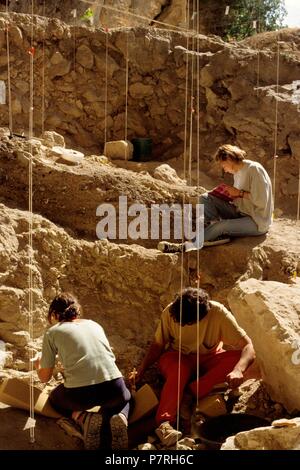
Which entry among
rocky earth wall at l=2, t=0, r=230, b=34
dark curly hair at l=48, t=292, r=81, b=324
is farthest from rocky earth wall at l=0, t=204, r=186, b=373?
rocky earth wall at l=2, t=0, r=230, b=34

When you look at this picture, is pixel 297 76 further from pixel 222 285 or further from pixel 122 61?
pixel 222 285

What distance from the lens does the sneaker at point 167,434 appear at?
10.8ft

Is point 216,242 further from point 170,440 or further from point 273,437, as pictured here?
point 273,437

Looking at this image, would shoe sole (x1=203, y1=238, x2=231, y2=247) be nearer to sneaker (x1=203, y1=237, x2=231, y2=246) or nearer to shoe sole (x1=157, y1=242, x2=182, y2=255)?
sneaker (x1=203, y1=237, x2=231, y2=246)

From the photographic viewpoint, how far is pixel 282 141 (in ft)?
28.1

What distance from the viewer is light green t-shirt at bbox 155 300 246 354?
12.2ft

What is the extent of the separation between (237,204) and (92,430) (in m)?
2.26

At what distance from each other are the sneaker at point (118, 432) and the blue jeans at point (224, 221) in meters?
1.92

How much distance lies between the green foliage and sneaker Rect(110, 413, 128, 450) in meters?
11.3

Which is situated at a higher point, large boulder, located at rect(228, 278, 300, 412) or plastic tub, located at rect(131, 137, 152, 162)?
plastic tub, located at rect(131, 137, 152, 162)

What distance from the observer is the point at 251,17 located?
13977 millimetres

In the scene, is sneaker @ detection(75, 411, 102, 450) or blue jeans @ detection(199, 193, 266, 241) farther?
blue jeans @ detection(199, 193, 266, 241)

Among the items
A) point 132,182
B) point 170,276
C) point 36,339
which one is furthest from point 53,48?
point 36,339

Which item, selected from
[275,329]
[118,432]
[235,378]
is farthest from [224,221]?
[118,432]
